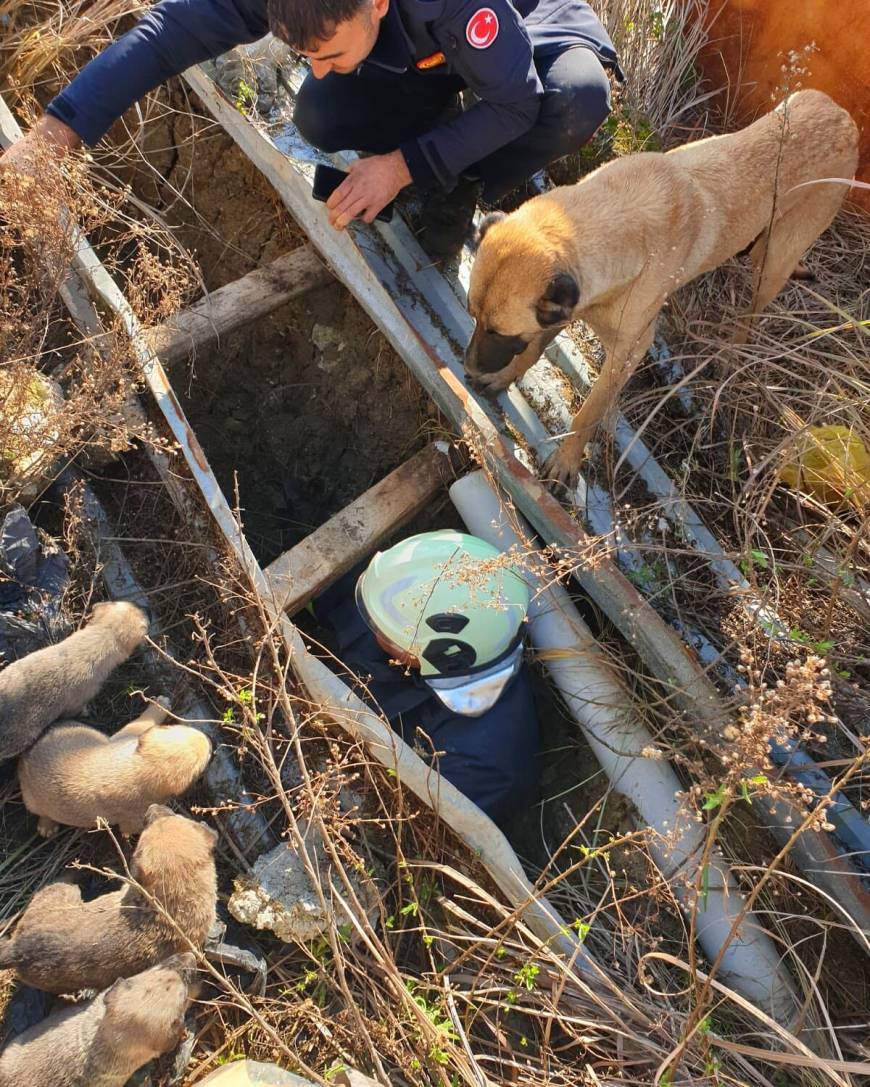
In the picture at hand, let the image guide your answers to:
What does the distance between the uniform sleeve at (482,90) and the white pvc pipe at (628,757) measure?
131 cm

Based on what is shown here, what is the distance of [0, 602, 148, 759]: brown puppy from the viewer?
2959 millimetres

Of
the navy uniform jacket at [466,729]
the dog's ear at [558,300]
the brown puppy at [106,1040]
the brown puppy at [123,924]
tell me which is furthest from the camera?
the navy uniform jacket at [466,729]

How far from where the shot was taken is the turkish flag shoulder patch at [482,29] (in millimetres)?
3055

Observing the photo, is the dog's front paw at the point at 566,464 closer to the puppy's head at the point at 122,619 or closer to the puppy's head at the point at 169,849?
the puppy's head at the point at 122,619

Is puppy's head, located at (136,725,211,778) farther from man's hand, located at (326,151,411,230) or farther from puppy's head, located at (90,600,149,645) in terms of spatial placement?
man's hand, located at (326,151,411,230)

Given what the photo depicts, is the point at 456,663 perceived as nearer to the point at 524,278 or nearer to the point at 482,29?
the point at 524,278

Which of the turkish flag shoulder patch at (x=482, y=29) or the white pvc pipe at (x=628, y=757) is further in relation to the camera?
the turkish flag shoulder patch at (x=482, y=29)

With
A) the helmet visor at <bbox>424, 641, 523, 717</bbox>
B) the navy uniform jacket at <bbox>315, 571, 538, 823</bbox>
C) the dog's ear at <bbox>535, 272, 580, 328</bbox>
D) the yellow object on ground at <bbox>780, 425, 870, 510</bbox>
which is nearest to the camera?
the dog's ear at <bbox>535, 272, 580, 328</bbox>

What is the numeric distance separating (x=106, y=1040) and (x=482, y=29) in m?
3.73

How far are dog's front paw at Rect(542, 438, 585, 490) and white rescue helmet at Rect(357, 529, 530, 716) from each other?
54 centimetres

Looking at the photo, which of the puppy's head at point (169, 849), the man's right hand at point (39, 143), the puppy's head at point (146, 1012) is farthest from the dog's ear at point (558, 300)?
the puppy's head at point (146, 1012)

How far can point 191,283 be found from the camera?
3.95 m

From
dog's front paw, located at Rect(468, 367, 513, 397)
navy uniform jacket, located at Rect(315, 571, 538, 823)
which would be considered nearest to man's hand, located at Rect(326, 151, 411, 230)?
dog's front paw, located at Rect(468, 367, 513, 397)

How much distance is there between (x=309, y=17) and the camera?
2697 mm
